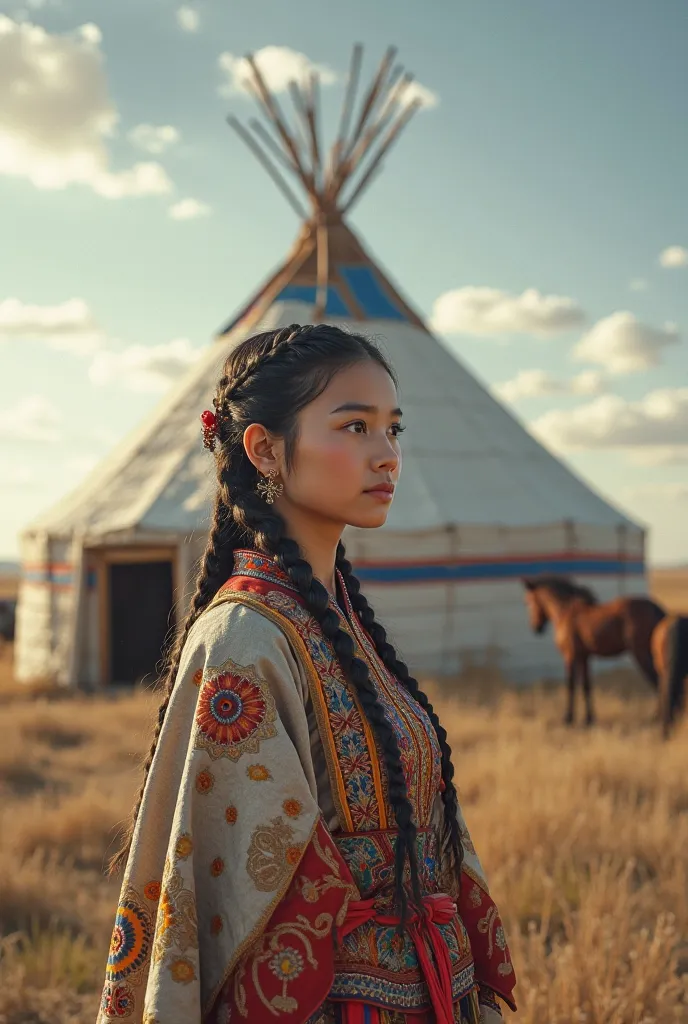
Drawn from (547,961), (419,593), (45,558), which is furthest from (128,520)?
(547,961)

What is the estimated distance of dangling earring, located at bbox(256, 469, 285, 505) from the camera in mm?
1640

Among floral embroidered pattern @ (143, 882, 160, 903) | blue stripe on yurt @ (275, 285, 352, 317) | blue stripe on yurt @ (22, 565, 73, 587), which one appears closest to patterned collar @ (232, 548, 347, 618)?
floral embroidered pattern @ (143, 882, 160, 903)

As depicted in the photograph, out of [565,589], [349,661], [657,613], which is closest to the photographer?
[349,661]

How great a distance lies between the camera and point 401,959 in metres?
1.50

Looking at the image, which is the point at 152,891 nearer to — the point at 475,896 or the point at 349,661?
the point at 349,661

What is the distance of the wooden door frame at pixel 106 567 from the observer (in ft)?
32.1

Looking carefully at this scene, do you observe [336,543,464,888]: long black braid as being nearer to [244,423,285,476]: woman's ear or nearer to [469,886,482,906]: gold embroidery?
[469,886,482,906]: gold embroidery

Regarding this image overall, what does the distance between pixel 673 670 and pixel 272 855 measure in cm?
597

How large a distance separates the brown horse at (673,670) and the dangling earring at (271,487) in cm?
577

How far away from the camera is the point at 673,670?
682cm

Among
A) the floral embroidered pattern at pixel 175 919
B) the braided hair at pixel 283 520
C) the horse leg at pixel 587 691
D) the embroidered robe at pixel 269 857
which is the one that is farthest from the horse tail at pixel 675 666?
the floral embroidered pattern at pixel 175 919

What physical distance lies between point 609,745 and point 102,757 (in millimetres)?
3418

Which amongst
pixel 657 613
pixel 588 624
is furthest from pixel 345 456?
pixel 588 624

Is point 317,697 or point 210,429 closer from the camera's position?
point 317,697
